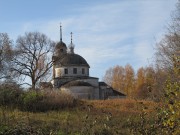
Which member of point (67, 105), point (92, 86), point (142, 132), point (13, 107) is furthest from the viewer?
point (92, 86)

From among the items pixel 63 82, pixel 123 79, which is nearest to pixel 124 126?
pixel 63 82

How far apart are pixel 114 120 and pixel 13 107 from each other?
4.30 metres

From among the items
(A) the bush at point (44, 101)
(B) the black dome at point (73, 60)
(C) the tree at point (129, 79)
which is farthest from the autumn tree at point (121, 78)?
(A) the bush at point (44, 101)

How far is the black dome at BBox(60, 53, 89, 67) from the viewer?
64250 millimetres

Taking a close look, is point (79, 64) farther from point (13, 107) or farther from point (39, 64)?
point (13, 107)

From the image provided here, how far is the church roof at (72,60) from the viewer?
64250 millimetres

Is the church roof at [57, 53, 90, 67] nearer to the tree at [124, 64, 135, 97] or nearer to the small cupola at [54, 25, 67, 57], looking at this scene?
the small cupola at [54, 25, 67, 57]

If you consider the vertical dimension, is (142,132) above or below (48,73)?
below

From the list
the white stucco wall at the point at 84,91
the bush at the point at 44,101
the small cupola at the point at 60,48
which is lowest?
the bush at the point at 44,101

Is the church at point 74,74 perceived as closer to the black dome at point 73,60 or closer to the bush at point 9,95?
the black dome at point 73,60

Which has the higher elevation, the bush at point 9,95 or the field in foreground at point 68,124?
the bush at point 9,95

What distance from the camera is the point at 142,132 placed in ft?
19.6

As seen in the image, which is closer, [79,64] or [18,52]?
[18,52]

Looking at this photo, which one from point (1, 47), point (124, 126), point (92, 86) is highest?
point (1, 47)
